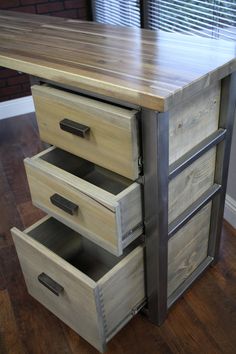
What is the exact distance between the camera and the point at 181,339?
1.16 metres

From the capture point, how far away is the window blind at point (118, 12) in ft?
6.98

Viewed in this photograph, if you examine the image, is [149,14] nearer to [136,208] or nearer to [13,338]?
[136,208]

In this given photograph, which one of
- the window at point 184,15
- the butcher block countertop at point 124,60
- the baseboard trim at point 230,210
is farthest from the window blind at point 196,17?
the baseboard trim at point 230,210

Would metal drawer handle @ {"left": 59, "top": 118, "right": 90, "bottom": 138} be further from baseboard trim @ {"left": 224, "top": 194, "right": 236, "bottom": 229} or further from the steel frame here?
baseboard trim @ {"left": 224, "top": 194, "right": 236, "bottom": 229}

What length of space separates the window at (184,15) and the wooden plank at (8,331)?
1290mm

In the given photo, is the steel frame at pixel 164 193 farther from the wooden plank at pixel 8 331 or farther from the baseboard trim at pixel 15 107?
the baseboard trim at pixel 15 107

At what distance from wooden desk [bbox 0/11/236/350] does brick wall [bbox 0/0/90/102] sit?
141 cm

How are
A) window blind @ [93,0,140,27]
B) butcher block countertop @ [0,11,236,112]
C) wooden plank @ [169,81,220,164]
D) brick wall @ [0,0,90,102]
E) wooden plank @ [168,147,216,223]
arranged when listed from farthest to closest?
brick wall @ [0,0,90,102] → window blind @ [93,0,140,27] → wooden plank @ [168,147,216,223] → wooden plank @ [169,81,220,164] → butcher block countertop @ [0,11,236,112]

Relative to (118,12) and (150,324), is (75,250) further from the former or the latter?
(118,12)

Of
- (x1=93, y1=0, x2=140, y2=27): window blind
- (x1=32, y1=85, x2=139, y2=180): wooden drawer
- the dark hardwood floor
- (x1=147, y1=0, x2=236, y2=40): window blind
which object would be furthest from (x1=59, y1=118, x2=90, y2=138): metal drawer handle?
(x1=93, y1=0, x2=140, y2=27): window blind

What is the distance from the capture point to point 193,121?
976mm

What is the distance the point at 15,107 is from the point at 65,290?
1.96 m

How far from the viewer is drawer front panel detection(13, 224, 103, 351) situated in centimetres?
100

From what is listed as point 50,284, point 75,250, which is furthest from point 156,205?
point 75,250
